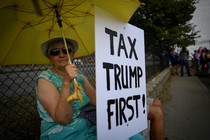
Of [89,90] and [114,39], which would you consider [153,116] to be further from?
[114,39]

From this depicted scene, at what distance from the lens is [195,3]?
53.0ft

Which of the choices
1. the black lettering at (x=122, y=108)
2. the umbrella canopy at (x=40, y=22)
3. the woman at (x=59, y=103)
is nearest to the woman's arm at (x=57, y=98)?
the woman at (x=59, y=103)

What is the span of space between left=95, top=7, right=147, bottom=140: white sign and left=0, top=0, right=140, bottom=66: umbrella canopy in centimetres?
18

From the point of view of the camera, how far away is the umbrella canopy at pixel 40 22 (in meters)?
2.09

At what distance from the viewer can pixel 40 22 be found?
2.54 m

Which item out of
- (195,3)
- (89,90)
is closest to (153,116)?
(89,90)

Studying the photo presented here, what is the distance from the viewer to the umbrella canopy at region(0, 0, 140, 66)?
6.85 ft

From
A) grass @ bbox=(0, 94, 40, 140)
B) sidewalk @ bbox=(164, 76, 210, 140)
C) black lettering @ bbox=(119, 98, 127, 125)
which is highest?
black lettering @ bbox=(119, 98, 127, 125)

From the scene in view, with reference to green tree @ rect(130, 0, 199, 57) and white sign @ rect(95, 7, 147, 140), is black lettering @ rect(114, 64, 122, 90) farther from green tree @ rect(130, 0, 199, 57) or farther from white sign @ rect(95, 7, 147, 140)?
green tree @ rect(130, 0, 199, 57)

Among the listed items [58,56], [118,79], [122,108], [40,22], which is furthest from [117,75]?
[40,22]

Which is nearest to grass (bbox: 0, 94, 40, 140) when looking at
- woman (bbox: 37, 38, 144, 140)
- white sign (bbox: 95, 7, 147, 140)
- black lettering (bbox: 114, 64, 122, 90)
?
woman (bbox: 37, 38, 144, 140)

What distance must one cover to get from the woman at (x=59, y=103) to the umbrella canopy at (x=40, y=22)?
26 cm

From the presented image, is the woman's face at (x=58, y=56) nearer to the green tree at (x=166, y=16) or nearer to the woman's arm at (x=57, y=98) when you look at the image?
the woman's arm at (x=57, y=98)

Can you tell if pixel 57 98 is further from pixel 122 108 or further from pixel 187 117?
pixel 187 117
